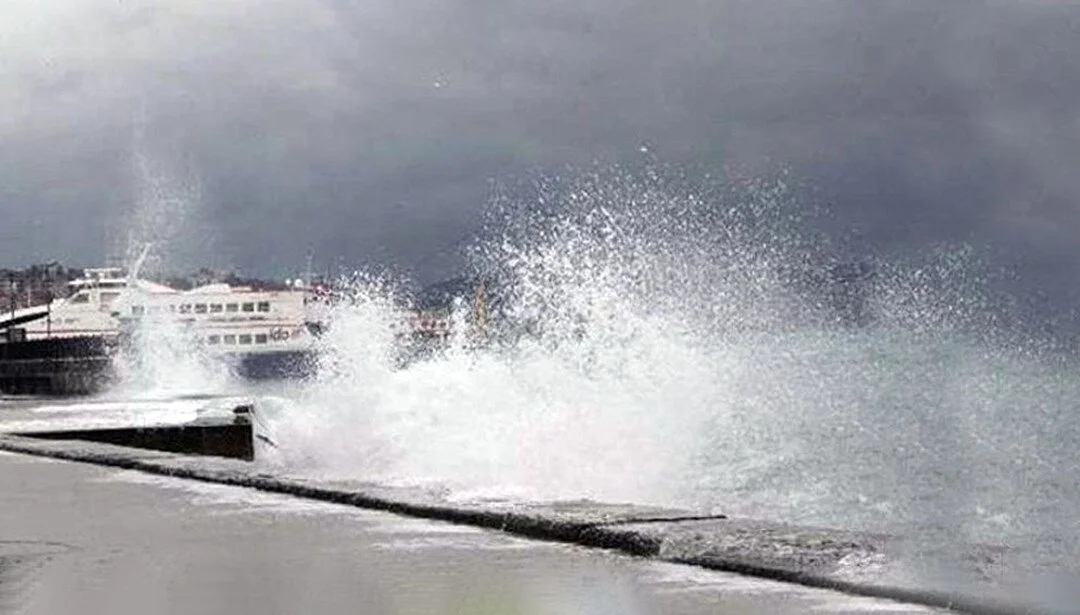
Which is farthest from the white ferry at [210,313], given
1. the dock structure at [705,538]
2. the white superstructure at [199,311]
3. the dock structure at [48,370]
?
the dock structure at [705,538]

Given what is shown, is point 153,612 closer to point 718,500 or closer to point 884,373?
point 718,500

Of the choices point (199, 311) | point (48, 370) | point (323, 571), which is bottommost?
point (323, 571)

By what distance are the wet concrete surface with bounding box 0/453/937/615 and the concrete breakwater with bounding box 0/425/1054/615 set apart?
0.11 meters

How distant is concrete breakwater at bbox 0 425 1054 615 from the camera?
276 inches

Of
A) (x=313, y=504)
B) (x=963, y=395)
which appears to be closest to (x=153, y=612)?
(x=313, y=504)

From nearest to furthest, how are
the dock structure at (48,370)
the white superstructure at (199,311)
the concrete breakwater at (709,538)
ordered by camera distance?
the concrete breakwater at (709,538) < the dock structure at (48,370) < the white superstructure at (199,311)

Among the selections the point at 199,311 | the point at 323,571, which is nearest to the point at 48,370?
the point at 323,571

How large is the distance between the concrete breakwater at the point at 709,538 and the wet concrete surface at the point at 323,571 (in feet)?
0.36

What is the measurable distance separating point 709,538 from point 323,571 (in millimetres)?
1779

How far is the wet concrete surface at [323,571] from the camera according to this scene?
7.08m

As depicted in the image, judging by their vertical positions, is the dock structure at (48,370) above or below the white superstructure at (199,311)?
below

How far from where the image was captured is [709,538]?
8453 mm

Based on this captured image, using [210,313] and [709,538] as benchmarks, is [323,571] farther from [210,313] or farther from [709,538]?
[210,313]

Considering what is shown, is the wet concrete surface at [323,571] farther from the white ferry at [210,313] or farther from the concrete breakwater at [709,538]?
the white ferry at [210,313]
